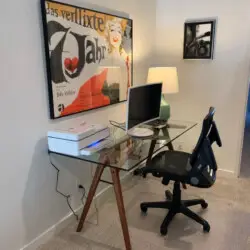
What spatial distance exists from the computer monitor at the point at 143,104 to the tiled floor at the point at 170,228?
80 cm

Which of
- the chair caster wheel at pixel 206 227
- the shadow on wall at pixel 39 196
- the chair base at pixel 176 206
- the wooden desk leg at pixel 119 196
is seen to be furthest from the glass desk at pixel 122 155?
the chair caster wheel at pixel 206 227

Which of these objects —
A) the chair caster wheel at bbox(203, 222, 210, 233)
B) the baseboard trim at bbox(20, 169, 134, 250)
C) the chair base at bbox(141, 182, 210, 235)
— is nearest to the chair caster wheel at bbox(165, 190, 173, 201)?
the chair base at bbox(141, 182, 210, 235)

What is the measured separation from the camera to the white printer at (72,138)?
67.8 inches

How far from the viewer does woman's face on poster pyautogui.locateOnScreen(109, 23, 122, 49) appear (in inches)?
88.3

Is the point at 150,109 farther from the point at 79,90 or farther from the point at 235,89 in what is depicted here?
the point at 235,89

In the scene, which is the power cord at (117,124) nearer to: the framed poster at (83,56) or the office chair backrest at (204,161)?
the framed poster at (83,56)

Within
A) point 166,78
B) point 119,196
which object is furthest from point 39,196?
point 166,78

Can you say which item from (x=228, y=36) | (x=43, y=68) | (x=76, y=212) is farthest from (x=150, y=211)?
(x=228, y=36)

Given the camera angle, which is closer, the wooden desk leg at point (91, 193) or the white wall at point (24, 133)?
the white wall at point (24, 133)

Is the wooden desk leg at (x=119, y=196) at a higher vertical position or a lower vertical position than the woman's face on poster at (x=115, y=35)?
lower

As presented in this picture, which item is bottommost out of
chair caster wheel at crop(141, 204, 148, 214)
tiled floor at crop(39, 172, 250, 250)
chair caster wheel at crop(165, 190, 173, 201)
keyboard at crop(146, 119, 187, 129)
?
tiled floor at crop(39, 172, 250, 250)

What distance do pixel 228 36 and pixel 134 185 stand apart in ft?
5.94

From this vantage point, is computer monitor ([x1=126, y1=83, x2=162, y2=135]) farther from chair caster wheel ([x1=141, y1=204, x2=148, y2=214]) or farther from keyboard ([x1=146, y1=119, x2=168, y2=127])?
chair caster wheel ([x1=141, y1=204, x2=148, y2=214])

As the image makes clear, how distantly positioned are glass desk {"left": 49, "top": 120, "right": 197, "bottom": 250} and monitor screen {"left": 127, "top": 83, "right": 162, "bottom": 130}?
15cm
